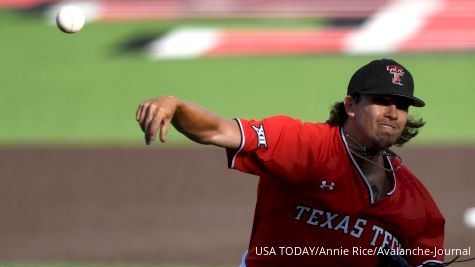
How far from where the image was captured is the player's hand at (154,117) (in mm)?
3611

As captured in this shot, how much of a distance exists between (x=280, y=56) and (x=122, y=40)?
2.34 m

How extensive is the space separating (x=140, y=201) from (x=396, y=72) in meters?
6.36

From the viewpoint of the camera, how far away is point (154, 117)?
12.0 ft

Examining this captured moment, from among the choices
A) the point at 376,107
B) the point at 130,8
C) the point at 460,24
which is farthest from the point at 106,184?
the point at 376,107

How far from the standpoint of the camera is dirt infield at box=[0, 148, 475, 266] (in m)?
9.67

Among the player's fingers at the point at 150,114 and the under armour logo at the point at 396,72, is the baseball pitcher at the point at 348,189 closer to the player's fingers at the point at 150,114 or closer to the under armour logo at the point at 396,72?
the under armour logo at the point at 396,72

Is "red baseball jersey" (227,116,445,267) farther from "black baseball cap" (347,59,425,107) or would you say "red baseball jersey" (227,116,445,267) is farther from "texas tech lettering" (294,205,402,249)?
"black baseball cap" (347,59,425,107)

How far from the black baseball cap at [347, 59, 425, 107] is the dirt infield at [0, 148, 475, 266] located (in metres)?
4.92

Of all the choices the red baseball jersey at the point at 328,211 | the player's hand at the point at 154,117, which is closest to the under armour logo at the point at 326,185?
the red baseball jersey at the point at 328,211

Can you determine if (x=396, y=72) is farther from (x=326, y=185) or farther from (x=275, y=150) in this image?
(x=275, y=150)

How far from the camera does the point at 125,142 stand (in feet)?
40.4

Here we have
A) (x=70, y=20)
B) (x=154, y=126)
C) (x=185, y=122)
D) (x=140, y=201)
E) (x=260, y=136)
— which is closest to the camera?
(x=154, y=126)

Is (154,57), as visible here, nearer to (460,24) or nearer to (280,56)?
(280,56)

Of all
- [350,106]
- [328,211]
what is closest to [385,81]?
[350,106]
